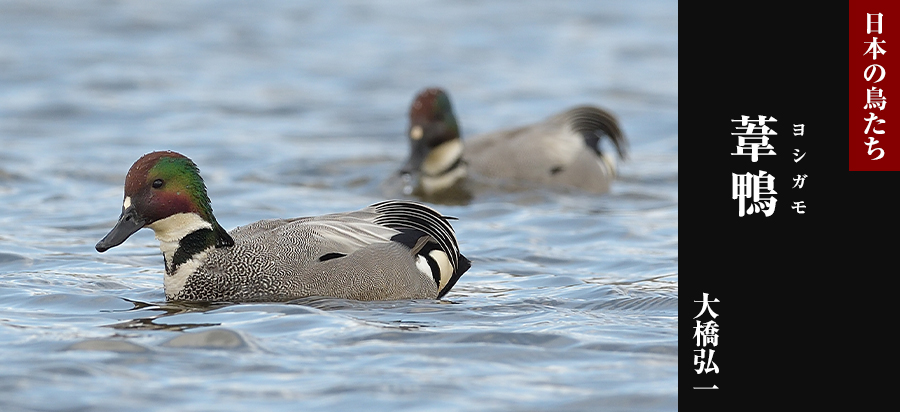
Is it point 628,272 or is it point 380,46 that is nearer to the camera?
point 628,272

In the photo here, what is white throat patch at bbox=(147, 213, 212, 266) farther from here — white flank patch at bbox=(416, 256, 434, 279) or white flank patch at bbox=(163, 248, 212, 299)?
white flank patch at bbox=(416, 256, 434, 279)

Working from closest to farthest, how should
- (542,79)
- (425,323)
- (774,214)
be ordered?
(425,323) < (774,214) < (542,79)

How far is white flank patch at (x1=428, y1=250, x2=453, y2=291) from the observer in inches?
303

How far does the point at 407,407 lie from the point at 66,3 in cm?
1808

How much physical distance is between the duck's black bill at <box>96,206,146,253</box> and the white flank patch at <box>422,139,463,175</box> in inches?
203

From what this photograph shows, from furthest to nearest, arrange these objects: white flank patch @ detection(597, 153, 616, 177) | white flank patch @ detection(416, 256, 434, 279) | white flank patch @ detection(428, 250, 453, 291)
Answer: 1. white flank patch @ detection(597, 153, 616, 177)
2. white flank patch @ detection(428, 250, 453, 291)
3. white flank patch @ detection(416, 256, 434, 279)

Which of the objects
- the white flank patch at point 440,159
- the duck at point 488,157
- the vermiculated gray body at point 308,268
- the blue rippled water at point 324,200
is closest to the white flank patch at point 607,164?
the duck at point 488,157

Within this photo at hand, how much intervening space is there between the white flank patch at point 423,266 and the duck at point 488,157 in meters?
4.12

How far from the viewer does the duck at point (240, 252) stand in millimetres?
7152

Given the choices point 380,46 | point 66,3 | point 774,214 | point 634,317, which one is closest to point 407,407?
point 634,317

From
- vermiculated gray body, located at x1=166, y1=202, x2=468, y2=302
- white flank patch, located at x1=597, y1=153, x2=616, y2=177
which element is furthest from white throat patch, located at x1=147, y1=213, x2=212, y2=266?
white flank patch, located at x1=597, y1=153, x2=616, y2=177

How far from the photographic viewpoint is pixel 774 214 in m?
7.48

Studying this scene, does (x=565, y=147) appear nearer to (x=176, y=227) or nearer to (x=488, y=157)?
(x=488, y=157)

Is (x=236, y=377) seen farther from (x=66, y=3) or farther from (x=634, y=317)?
(x=66, y=3)
